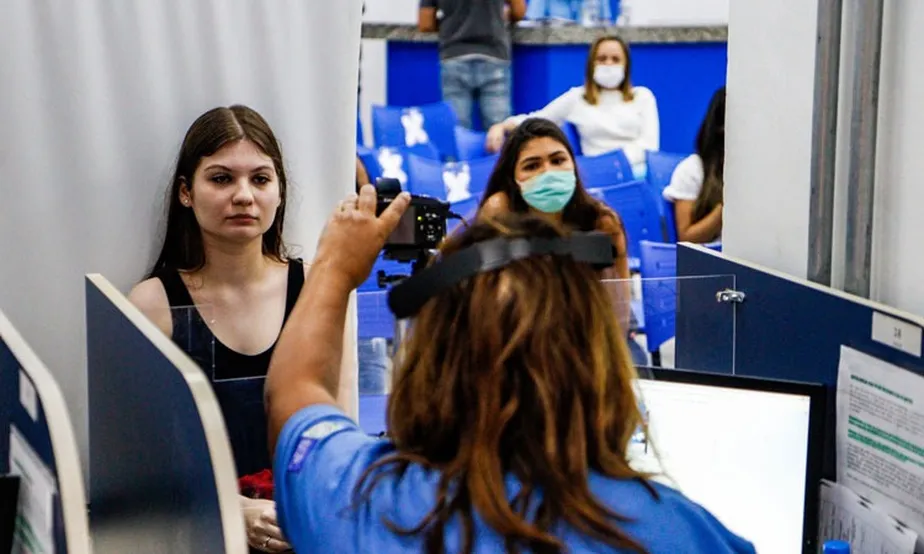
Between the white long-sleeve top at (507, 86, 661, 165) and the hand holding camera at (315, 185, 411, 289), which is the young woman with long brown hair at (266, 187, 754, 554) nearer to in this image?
the hand holding camera at (315, 185, 411, 289)

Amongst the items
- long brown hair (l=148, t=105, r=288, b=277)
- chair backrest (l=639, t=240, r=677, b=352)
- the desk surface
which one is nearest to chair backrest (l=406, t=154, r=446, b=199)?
the desk surface

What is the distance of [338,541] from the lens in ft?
4.05

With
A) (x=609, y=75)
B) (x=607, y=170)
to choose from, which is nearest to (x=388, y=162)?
(x=607, y=170)

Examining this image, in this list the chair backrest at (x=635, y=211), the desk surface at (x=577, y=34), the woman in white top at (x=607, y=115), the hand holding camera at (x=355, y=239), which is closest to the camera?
the hand holding camera at (x=355, y=239)

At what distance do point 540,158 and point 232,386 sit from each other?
5.19 ft

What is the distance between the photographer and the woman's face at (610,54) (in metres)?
6.40

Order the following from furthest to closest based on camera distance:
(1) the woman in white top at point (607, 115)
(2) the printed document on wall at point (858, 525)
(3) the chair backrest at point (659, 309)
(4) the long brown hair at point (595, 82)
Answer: (1) the woman in white top at point (607, 115) → (4) the long brown hair at point (595, 82) → (3) the chair backrest at point (659, 309) → (2) the printed document on wall at point (858, 525)

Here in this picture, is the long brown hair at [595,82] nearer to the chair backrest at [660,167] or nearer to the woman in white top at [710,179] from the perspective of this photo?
the chair backrest at [660,167]

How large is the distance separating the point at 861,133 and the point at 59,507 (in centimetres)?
128

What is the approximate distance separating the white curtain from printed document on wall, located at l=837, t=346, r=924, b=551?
100 cm

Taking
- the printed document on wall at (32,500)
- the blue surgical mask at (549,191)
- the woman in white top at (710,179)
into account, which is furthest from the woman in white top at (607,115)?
the printed document on wall at (32,500)

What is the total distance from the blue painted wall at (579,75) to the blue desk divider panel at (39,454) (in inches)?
232

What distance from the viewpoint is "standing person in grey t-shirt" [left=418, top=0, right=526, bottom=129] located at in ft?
22.3

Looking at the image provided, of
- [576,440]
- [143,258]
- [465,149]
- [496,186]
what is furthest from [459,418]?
[465,149]
